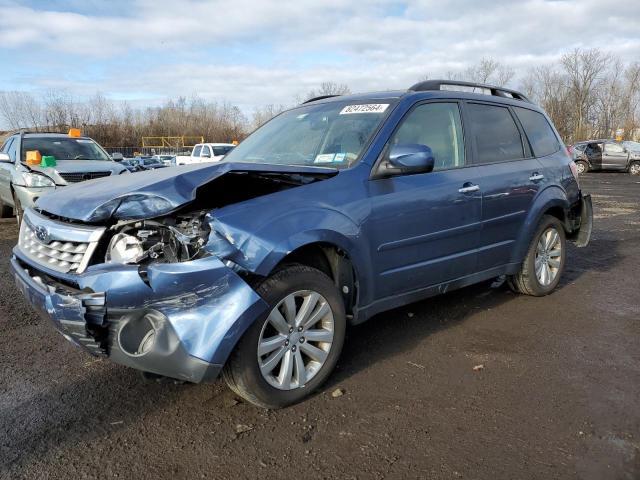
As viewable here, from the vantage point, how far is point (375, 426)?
2.81 metres

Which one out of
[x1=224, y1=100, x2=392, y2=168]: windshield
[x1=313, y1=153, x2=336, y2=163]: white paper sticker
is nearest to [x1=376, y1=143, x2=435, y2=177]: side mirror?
[x1=224, y1=100, x2=392, y2=168]: windshield

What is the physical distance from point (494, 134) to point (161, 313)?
10.9 feet

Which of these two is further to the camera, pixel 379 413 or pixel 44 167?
pixel 44 167

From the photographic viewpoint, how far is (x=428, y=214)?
3.69 meters

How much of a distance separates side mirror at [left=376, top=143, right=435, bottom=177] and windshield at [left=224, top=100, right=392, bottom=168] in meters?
0.22

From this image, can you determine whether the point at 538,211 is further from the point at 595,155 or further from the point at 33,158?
the point at 595,155

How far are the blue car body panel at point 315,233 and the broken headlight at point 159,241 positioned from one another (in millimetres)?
89

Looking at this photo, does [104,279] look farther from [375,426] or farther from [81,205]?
[375,426]

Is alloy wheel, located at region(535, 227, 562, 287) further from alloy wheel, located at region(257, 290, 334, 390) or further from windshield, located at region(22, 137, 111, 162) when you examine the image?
windshield, located at region(22, 137, 111, 162)

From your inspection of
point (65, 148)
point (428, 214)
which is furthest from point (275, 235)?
point (65, 148)

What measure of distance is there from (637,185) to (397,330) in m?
18.3

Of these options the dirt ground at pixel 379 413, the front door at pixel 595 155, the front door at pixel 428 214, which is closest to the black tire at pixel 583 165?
the front door at pixel 595 155

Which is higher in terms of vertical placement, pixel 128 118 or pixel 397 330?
pixel 128 118

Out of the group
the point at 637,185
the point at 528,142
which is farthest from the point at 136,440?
the point at 637,185
